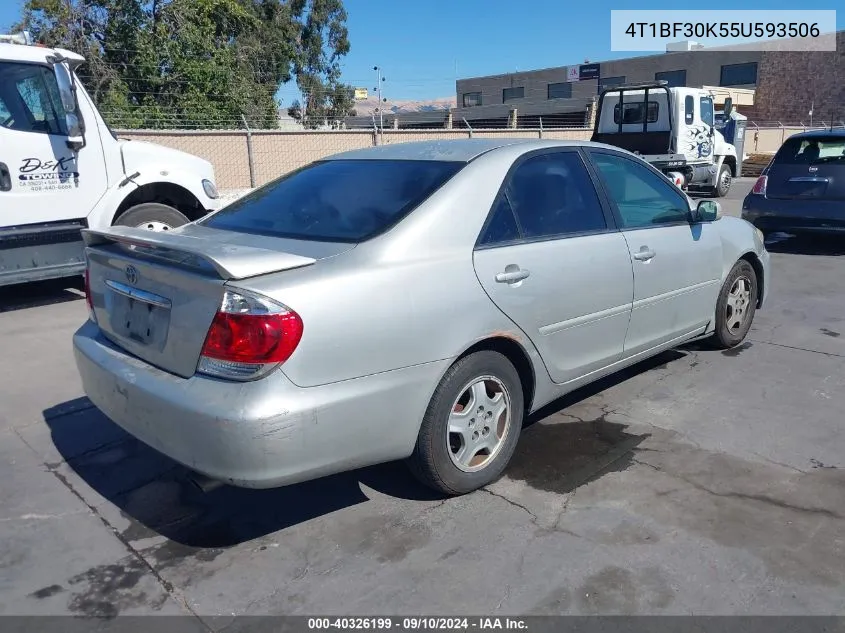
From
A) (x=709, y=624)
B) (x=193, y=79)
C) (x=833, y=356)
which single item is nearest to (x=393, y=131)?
(x=193, y=79)

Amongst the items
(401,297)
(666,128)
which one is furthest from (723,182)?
(401,297)

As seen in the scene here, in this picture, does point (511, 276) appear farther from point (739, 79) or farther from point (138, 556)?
point (739, 79)

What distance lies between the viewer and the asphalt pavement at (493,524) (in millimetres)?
2738

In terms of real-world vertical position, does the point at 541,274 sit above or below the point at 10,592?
above

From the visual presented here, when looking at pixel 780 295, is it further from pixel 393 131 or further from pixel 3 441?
pixel 393 131

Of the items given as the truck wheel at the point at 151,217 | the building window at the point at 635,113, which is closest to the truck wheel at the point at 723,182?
the building window at the point at 635,113

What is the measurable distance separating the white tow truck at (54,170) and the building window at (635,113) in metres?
11.9

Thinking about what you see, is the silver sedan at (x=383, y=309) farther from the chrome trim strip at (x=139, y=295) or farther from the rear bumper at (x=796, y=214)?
the rear bumper at (x=796, y=214)

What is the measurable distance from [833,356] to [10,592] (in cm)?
540

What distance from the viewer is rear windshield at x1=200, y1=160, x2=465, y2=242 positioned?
3350mm

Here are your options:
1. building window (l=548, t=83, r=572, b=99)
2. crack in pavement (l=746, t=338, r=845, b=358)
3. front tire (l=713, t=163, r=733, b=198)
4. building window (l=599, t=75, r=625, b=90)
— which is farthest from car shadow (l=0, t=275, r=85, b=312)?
building window (l=548, t=83, r=572, b=99)

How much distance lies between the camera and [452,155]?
12.3 feet

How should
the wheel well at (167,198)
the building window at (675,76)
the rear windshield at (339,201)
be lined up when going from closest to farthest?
1. the rear windshield at (339,201)
2. the wheel well at (167,198)
3. the building window at (675,76)

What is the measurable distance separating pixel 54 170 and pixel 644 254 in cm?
556
